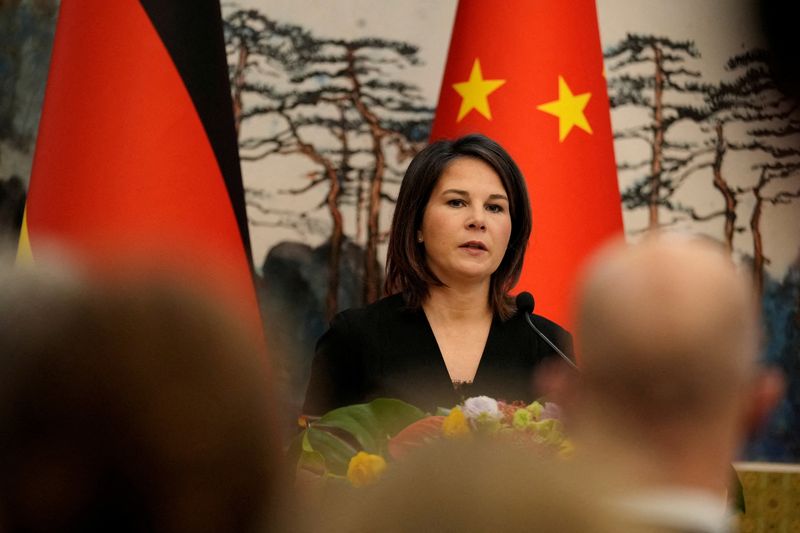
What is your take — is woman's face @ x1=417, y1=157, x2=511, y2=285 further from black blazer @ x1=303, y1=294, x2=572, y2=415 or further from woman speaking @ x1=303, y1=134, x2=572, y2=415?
black blazer @ x1=303, y1=294, x2=572, y2=415

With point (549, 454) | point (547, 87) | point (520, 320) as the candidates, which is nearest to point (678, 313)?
point (549, 454)

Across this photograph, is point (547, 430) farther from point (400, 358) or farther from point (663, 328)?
point (400, 358)

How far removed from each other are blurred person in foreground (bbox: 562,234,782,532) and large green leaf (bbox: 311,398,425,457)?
1.57 feet

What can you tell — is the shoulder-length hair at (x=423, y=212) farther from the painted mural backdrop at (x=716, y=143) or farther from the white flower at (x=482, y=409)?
the painted mural backdrop at (x=716, y=143)

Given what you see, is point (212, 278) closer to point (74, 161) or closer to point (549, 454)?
Answer: point (549, 454)

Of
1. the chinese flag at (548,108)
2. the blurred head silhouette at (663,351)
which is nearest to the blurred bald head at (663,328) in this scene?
the blurred head silhouette at (663,351)

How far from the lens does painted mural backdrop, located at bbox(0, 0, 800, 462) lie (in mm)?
3010

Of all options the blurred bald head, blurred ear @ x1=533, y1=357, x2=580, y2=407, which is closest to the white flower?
blurred ear @ x1=533, y1=357, x2=580, y2=407

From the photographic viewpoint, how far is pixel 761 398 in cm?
43

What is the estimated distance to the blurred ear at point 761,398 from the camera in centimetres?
43

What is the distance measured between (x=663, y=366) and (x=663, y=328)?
19 millimetres

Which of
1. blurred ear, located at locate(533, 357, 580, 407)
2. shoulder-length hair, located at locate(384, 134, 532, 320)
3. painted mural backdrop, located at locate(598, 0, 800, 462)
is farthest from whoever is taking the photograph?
painted mural backdrop, located at locate(598, 0, 800, 462)

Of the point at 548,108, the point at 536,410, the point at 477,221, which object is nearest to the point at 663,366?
the point at 536,410

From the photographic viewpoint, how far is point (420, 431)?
74 cm
